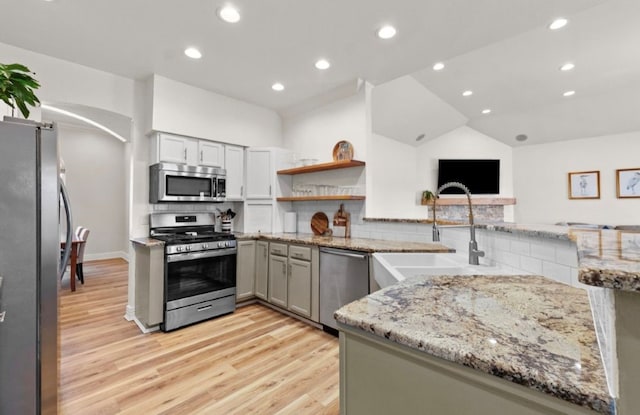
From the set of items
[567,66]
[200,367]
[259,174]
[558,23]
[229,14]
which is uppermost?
[567,66]

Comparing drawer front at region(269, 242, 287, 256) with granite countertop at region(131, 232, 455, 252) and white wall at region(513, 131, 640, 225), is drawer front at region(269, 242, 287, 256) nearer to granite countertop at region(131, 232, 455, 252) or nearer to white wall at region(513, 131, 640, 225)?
granite countertop at region(131, 232, 455, 252)

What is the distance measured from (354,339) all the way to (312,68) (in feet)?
9.67

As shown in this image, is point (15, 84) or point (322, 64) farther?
point (322, 64)

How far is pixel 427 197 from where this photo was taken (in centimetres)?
595

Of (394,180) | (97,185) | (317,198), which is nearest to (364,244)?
(317,198)

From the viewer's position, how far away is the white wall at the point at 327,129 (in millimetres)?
3354

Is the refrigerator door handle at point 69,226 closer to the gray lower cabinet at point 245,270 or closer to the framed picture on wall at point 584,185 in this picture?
the gray lower cabinet at point 245,270

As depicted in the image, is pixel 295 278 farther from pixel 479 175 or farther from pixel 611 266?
pixel 479 175

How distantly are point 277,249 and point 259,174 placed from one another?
1215 millimetres

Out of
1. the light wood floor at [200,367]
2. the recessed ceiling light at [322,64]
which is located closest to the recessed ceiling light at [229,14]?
the recessed ceiling light at [322,64]

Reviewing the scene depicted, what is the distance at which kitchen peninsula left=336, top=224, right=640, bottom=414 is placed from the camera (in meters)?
0.46

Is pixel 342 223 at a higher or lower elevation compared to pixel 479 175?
lower

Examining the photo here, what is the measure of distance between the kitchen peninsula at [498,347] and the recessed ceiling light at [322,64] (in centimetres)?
262

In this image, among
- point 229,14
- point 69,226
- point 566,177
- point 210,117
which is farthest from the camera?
point 566,177
